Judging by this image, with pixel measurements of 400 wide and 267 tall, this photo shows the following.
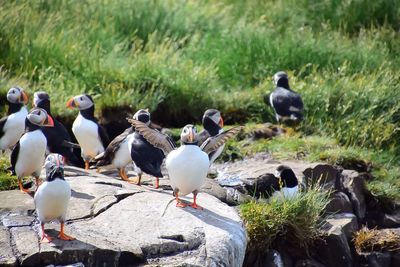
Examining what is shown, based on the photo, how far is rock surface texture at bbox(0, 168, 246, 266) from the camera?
7188mm

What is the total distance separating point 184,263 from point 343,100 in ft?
21.1

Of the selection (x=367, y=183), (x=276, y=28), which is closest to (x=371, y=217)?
(x=367, y=183)

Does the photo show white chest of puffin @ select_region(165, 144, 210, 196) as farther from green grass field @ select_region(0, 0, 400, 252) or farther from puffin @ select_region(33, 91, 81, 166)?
green grass field @ select_region(0, 0, 400, 252)

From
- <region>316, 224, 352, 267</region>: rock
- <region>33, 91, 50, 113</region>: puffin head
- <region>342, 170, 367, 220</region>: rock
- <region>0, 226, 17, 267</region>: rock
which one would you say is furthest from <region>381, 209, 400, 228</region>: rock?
<region>0, 226, 17, 267</region>: rock

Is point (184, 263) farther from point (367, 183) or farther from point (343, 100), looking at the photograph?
point (343, 100)

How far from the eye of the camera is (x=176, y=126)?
43.2 ft

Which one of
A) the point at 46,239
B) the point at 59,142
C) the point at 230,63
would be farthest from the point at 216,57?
the point at 46,239

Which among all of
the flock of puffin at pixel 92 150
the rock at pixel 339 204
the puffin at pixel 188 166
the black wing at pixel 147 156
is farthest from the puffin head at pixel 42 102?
the rock at pixel 339 204

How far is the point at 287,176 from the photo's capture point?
9.99 metres

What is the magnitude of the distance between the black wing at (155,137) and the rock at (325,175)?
232cm

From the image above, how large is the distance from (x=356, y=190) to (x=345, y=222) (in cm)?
88

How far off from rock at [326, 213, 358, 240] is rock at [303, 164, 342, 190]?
17.1 inches

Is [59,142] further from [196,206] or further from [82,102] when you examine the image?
[196,206]

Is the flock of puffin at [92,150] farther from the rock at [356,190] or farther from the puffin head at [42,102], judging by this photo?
the rock at [356,190]
